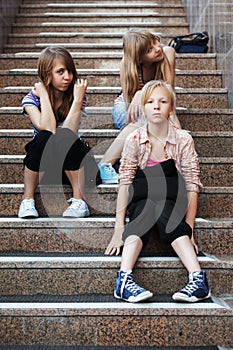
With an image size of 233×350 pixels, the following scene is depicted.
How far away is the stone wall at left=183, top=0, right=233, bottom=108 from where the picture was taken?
3.73m

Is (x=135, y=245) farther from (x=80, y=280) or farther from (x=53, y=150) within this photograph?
(x=53, y=150)

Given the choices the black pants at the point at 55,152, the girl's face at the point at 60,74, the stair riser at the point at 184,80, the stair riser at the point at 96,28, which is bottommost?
the black pants at the point at 55,152

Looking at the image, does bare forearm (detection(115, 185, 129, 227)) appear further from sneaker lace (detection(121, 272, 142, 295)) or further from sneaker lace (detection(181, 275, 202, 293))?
sneaker lace (detection(181, 275, 202, 293))

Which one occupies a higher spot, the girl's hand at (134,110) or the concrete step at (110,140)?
the girl's hand at (134,110)

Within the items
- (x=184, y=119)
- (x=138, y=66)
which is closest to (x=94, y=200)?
(x=138, y=66)

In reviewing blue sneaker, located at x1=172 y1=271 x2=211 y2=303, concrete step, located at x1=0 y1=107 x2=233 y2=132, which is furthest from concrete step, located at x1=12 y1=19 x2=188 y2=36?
blue sneaker, located at x1=172 y1=271 x2=211 y2=303

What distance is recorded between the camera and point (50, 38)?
16.6 ft

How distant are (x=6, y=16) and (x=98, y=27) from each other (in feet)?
2.48

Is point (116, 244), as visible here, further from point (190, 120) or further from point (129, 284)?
point (190, 120)

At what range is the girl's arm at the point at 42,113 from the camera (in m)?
2.83

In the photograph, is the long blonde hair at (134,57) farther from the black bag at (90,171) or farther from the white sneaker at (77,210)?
the white sneaker at (77,210)

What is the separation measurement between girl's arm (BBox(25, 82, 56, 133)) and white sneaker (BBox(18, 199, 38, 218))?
358 mm

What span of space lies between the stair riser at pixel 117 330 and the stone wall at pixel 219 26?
1.86 metres

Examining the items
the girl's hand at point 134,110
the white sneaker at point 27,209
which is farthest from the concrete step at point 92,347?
the girl's hand at point 134,110
